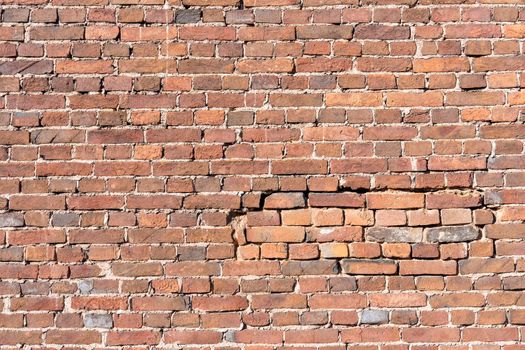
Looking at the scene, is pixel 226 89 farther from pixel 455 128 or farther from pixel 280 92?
pixel 455 128

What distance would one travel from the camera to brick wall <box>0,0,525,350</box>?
8.33 ft

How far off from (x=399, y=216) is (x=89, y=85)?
1.58 metres

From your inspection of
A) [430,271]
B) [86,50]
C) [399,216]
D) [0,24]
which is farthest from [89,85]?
[430,271]

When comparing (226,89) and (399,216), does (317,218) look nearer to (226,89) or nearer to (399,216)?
(399,216)

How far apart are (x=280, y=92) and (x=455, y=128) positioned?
33.0 inches

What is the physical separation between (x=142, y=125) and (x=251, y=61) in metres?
0.60

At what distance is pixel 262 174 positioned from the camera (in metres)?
2.60

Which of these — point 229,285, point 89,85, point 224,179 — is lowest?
point 229,285

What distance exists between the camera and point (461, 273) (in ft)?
8.39

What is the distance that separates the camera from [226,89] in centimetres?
263

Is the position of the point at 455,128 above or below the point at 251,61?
below

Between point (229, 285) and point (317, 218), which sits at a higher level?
point (317, 218)

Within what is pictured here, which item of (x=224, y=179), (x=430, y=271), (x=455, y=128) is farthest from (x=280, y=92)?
(x=430, y=271)

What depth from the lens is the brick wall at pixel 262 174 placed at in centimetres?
254
